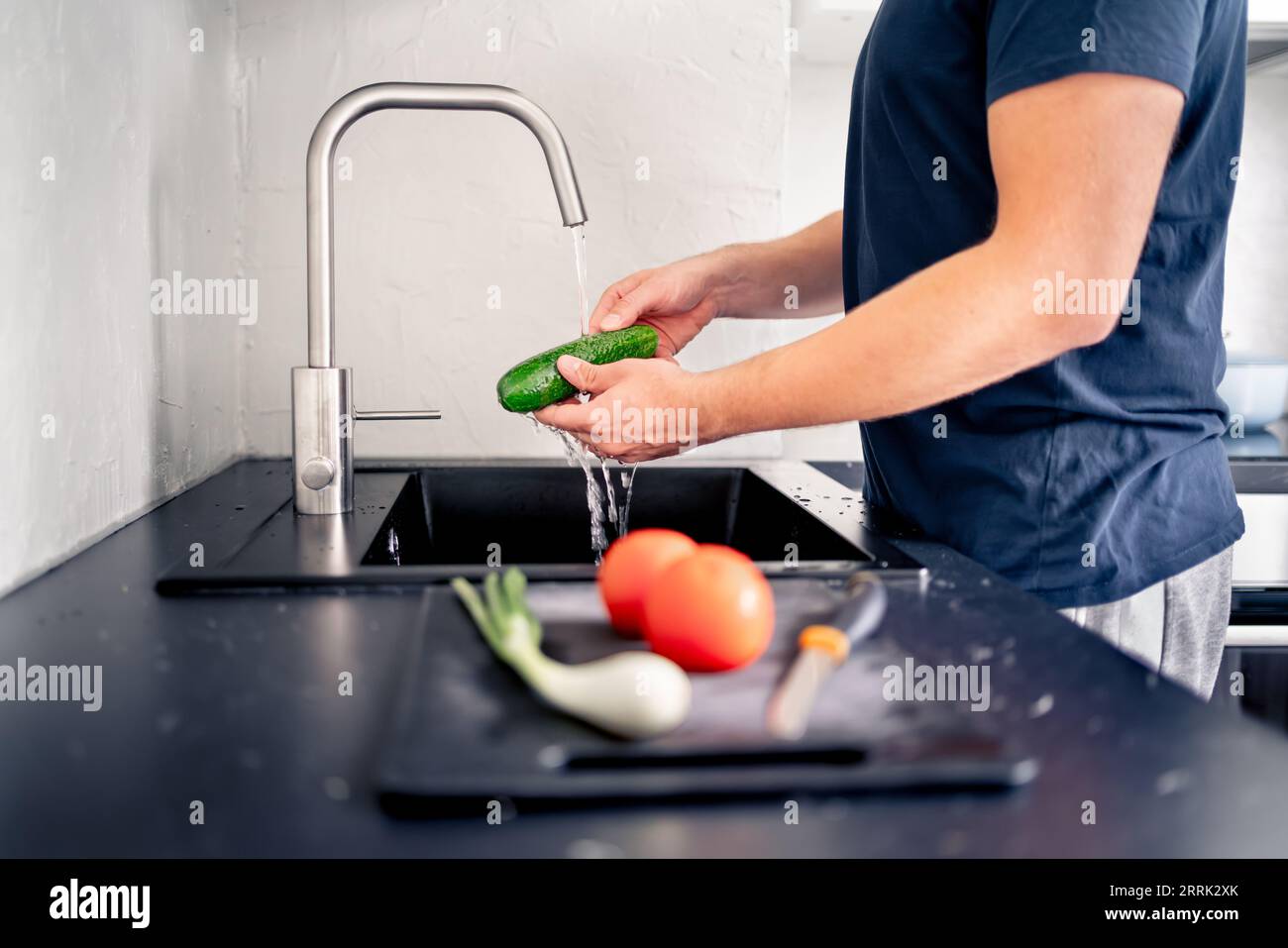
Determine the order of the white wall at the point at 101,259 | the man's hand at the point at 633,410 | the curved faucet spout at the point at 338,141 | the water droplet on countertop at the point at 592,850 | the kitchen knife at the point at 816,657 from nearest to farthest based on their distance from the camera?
the water droplet on countertop at the point at 592,850 → the kitchen knife at the point at 816,657 → the white wall at the point at 101,259 → the man's hand at the point at 633,410 → the curved faucet spout at the point at 338,141

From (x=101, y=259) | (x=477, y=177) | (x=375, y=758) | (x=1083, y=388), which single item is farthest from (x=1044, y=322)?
(x=477, y=177)

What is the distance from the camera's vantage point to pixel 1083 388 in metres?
0.89

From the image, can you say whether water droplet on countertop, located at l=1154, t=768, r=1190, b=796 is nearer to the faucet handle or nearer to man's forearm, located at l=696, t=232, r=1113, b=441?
man's forearm, located at l=696, t=232, r=1113, b=441

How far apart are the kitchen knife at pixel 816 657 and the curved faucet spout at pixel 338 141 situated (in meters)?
0.58

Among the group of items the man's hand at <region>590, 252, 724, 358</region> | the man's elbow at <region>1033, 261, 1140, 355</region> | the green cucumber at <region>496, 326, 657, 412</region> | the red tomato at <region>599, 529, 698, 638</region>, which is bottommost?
the red tomato at <region>599, 529, 698, 638</region>

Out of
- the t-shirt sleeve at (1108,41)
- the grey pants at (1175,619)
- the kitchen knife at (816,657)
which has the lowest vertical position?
the grey pants at (1175,619)

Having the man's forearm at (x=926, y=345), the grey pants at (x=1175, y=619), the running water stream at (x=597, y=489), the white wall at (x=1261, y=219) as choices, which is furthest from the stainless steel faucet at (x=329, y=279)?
the white wall at (x=1261, y=219)

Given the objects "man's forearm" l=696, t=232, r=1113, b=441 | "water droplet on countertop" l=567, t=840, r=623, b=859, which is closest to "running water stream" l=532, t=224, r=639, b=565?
"man's forearm" l=696, t=232, r=1113, b=441

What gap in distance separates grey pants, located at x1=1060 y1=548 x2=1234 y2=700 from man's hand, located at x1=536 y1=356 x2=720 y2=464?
1.19 ft

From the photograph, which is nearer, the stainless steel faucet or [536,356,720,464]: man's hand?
[536,356,720,464]: man's hand

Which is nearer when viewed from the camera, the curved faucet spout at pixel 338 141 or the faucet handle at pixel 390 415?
the curved faucet spout at pixel 338 141

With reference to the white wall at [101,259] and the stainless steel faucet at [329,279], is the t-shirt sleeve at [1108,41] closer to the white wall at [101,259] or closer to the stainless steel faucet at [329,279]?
the stainless steel faucet at [329,279]

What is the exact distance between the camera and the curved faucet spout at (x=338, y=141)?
106 centimetres

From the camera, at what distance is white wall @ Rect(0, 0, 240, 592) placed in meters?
0.82
